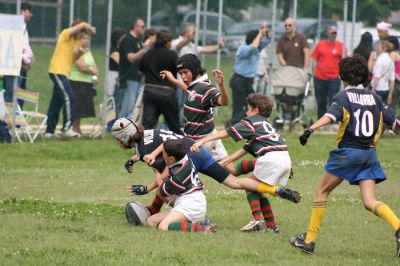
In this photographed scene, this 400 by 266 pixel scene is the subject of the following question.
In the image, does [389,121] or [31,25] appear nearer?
[389,121]

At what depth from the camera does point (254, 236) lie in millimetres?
11086

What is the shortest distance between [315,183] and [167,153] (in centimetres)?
537

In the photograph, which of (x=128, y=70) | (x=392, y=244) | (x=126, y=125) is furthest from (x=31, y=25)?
(x=392, y=244)

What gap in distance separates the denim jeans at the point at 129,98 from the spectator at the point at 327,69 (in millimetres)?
4915

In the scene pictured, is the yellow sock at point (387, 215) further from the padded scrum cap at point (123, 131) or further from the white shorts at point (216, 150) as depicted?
the white shorts at point (216, 150)

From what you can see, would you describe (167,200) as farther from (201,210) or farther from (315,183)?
(315,183)

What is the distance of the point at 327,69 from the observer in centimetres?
2378

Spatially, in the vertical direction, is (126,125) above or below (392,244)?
above

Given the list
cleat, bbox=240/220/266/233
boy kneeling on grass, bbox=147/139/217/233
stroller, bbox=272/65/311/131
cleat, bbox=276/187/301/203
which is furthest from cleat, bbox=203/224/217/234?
stroller, bbox=272/65/311/131

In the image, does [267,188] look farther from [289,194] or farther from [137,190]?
[137,190]

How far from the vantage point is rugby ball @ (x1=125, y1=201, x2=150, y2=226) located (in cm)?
1165

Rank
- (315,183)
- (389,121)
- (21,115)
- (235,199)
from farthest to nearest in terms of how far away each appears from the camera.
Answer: (21,115) → (315,183) → (235,199) → (389,121)

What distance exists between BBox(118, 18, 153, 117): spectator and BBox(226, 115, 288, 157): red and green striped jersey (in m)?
8.95

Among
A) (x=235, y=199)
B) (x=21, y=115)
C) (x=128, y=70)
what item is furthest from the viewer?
(x=128, y=70)
